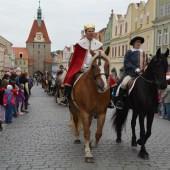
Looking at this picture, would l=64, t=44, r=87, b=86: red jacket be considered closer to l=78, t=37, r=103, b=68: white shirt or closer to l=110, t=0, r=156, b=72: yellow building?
l=78, t=37, r=103, b=68: white shirt

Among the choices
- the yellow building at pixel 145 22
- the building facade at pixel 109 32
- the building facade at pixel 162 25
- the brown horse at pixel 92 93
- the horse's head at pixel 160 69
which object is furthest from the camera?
the building facade at pixel 109 32

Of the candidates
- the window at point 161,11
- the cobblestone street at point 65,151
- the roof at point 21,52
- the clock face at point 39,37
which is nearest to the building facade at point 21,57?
the roof at point 21,52

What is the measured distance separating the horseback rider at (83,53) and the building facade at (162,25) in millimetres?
37226

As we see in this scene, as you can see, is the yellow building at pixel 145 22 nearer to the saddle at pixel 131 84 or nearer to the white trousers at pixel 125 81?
the white trousers at pixel 125 81

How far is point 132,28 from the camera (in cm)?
5897

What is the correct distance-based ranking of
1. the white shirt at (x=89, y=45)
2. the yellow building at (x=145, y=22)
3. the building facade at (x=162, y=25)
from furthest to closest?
the yellow building at (x=145, y=22), the building facade at (x=162, y=25), the white shirt at (x=89, y=45)

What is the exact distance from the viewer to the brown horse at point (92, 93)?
7651mm

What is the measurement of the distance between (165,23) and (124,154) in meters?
39.8

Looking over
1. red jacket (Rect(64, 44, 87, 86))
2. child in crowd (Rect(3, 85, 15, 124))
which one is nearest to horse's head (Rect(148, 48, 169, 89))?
red jacket (Rect(64, 44, 87, 86))

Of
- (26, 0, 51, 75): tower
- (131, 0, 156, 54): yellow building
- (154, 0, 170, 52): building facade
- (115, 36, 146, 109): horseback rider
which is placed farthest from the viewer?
(26, 0, 51, 75): tower

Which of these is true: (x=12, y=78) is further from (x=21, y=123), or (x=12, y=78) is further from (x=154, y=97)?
(x=154, y=97)

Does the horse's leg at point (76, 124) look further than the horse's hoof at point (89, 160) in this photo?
Yes

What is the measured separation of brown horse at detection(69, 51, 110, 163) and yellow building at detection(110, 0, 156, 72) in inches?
1646

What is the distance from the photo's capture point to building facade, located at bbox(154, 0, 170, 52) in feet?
150
